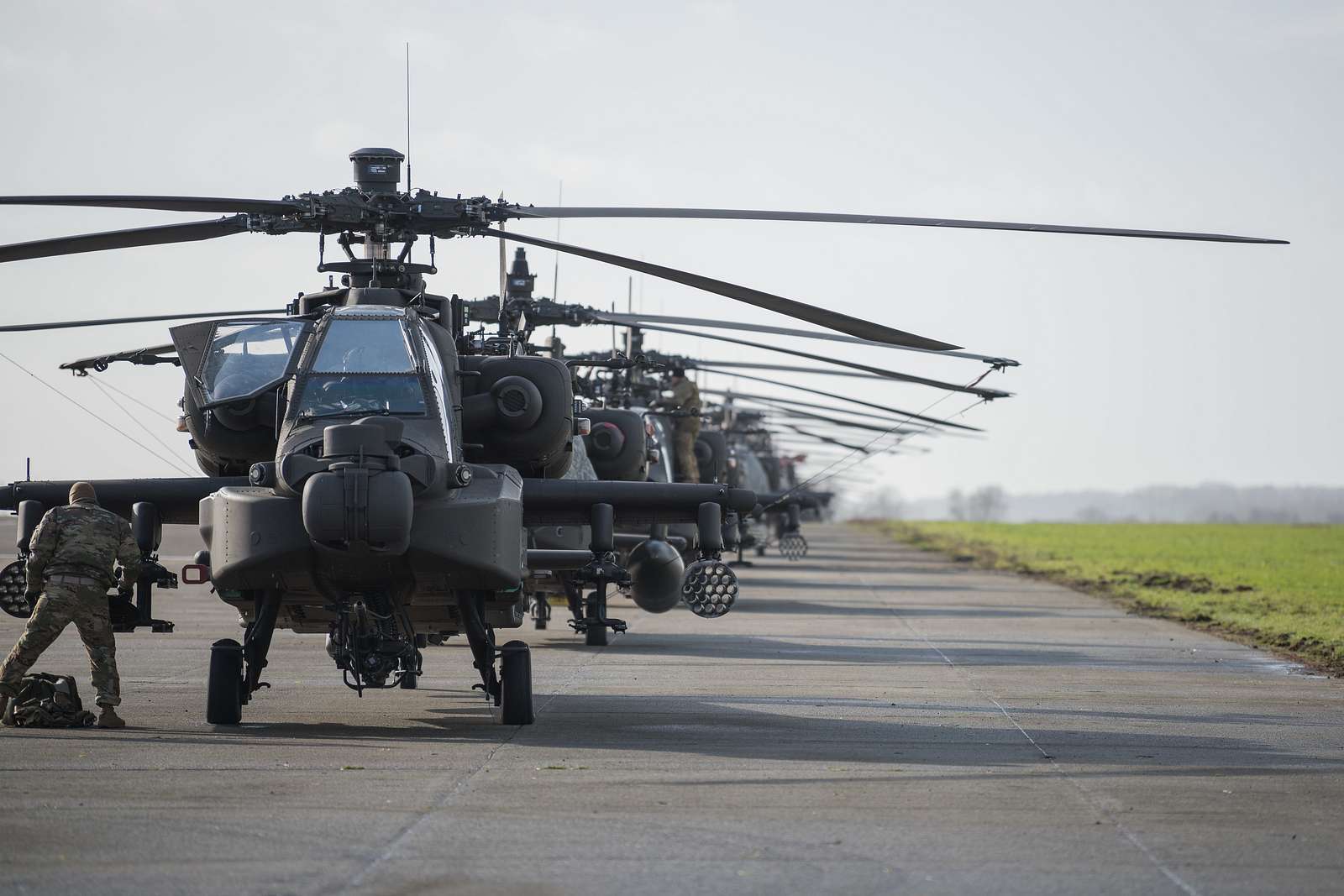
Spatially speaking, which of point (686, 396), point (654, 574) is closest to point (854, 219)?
point (654, 574)

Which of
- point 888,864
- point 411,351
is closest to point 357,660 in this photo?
point 411,351

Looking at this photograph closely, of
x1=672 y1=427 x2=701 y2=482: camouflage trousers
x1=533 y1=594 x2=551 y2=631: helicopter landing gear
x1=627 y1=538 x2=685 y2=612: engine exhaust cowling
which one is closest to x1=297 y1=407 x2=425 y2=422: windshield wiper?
x1=627 y1=538 x2=685 y2=612: engine exhaust cowling

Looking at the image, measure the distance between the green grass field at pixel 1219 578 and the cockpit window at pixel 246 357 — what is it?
11.2 m

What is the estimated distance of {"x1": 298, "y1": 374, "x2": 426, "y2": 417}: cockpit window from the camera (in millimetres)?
12078

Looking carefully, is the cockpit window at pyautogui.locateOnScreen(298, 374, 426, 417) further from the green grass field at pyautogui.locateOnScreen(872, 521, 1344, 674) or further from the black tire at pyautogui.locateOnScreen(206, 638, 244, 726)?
the green grass field at pyautogui.locateOnScreen(872, 521, 1344, 674)

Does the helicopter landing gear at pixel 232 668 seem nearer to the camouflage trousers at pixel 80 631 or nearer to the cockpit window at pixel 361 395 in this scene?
the camouflage trousers at pixel 80 631

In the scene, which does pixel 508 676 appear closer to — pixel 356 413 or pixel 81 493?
pixel 356 413

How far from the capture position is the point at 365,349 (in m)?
12.4

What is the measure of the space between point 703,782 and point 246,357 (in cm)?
489

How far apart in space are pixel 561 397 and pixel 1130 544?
6423 cm

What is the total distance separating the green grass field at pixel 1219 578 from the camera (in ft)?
77.4

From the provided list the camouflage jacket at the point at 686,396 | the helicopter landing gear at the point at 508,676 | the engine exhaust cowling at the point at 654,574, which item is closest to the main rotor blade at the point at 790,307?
the helicopter landing gear at the point at 508,676

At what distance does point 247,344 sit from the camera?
12734mm

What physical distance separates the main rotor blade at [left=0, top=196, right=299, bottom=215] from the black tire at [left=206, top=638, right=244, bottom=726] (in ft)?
9.90
